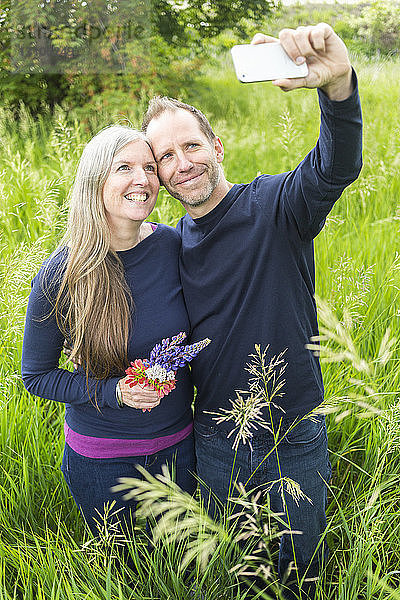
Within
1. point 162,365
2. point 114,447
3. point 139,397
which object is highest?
point 162,365

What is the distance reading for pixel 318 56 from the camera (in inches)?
48.9

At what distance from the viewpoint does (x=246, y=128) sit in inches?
220

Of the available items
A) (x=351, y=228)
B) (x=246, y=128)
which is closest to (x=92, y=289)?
(x=351, y=228)

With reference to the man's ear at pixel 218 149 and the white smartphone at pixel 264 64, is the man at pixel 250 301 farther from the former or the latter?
the white smartphone at pixel 264 64

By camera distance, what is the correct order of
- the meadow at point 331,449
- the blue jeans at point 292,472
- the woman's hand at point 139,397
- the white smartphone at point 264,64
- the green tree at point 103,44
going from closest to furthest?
the white smartphone at point 264,64 < the meadow at point 331,449 < the woman's hand at point 139,397 < the blue jeans at point 292,472 < the green tree at point 103,44

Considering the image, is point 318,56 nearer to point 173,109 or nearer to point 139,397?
point 173,109

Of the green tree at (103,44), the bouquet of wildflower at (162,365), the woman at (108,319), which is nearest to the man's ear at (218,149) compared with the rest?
the woman at (108,319)

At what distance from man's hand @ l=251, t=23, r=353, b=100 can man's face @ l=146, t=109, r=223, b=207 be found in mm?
538

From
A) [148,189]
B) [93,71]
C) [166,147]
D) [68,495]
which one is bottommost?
[68,495]

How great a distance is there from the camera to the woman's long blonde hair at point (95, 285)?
174 cm

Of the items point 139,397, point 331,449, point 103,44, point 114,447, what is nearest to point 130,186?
point 139,397

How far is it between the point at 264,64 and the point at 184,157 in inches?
24.3

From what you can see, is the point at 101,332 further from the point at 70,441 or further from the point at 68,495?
the point at 68,495

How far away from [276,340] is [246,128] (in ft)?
14.3
